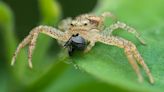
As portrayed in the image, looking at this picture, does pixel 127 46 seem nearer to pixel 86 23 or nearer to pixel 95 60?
pixel 95 60

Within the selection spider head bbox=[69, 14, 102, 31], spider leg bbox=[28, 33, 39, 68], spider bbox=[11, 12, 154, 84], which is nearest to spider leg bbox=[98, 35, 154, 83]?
spider bbox=[11, 12, 154, 84]

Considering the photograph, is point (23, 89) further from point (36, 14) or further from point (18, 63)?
point (36, 14)

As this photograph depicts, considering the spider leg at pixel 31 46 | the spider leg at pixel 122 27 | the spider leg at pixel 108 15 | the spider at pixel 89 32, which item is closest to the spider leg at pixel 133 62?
the spider at pixel 89 32

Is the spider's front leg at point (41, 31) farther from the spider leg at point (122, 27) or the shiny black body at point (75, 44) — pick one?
the spider leg at point (122, 27)

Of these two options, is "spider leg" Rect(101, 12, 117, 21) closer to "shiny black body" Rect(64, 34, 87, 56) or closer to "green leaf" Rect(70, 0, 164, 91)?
"green leaf" Rect(70, 0, 164, 91)

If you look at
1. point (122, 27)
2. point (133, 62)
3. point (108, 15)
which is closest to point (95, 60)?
point (133, 62)

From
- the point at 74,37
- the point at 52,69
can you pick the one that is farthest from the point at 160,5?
the point at 52,69

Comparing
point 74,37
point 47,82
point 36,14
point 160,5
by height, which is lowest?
point 47,82
